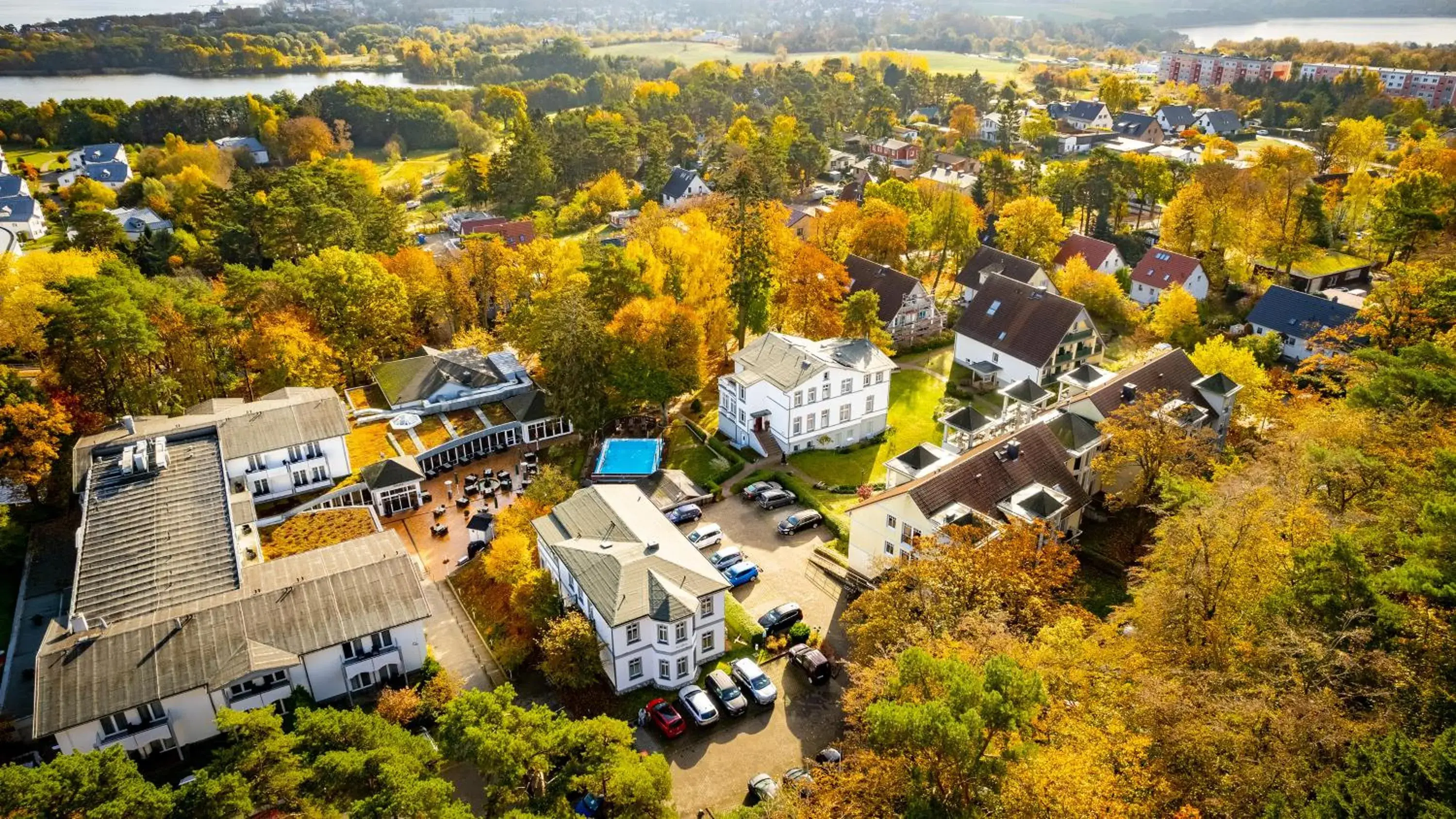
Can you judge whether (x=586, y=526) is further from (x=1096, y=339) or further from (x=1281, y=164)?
(x=1281, y=164)

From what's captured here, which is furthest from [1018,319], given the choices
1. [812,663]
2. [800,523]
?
[812,663]

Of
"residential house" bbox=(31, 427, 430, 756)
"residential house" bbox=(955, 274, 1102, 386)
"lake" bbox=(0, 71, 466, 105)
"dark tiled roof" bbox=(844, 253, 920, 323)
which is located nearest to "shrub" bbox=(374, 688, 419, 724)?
"residential house" bbox=(31, 427, 430, 756)

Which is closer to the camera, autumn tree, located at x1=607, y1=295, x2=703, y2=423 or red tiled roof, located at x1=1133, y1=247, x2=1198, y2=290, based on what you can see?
autumn tree, located at x1=607, y1=295, x2=703, y2=423

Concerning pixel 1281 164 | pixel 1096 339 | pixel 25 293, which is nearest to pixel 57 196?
pixel 25 293

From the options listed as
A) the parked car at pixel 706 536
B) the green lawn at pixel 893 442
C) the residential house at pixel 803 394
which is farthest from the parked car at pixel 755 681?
the residential house at pixel 803 394

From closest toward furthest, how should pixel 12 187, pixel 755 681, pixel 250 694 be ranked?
→ 1. pixel 250 694
2. pixel 755 681
3. pixel 12 187

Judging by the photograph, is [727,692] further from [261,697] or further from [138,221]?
[138,221]

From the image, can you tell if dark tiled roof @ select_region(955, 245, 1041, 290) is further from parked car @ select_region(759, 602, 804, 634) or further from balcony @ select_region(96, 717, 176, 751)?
balcony @ select_region(96, 717, 176, 751)

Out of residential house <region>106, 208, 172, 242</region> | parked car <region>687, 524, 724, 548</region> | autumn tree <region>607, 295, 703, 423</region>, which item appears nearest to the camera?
parked car <region>687, 524, 724, 548</region>
